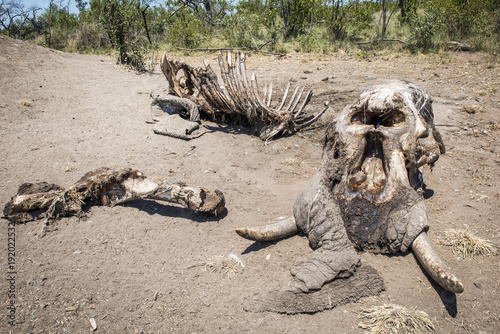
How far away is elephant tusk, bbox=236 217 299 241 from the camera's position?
2811mm

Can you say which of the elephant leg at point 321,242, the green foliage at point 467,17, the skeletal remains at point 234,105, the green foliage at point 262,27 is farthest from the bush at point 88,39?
the elephant leg at point 321,242

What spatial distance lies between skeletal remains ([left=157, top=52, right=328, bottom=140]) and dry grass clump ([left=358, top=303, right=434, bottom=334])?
3.58 metres

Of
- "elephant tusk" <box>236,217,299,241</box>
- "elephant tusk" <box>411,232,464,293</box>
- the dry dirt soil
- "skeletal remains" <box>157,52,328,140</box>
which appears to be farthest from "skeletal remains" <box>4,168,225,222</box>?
"skeletal remains" <box>157,52,328,140</box>

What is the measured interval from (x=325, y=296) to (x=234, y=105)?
4008 mm

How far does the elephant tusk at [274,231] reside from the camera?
2.81 m

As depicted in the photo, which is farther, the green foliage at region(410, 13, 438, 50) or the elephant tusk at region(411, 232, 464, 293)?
the green foliage at region(410, 13, 438, 50)

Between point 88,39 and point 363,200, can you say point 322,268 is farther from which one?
point 88,39

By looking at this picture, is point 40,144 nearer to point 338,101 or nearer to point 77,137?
point 77,137

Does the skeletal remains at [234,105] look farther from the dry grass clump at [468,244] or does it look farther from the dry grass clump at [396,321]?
the dry grass clump at [396,321]

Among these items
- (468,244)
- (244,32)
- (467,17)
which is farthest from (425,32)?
(468,244)

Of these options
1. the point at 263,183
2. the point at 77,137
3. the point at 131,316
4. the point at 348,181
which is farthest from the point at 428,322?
the point at 77,137

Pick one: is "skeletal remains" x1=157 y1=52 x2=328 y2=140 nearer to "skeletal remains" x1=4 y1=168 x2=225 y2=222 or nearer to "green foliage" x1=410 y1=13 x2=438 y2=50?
"skeletal remains" x1=4 y1=168 x2=225 y2=222

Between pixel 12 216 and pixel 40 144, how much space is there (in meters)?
2.01

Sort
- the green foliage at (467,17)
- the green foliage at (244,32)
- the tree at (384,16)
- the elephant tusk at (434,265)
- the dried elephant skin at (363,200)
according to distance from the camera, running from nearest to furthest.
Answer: the elephant tusk at (434,265) → the dried elephant skin at (363,200) → the green foliage at (467,17) → the tree at (384,16) → the green foliage at (244,32)
